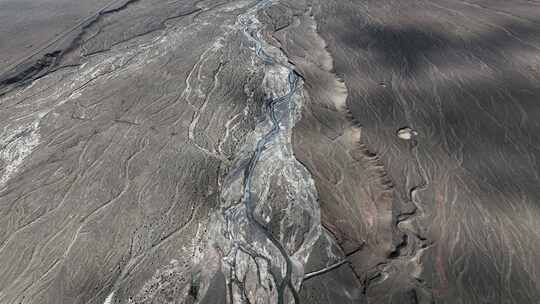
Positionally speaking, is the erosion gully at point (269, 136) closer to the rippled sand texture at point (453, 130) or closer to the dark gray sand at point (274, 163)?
the dark gray sand at point (274, 163)

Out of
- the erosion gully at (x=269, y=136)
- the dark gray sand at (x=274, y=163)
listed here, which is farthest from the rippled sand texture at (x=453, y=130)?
the erosion gully at (x=269, y=136)

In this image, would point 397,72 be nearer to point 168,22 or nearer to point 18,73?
point 168,22

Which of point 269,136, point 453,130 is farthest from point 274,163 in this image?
point 453,130

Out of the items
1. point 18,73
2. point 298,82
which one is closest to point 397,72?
point 298,82

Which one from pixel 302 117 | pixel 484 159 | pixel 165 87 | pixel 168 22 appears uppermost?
pixel 168 22

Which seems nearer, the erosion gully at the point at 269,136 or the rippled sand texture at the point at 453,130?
the erosion gully at the point at 269,136

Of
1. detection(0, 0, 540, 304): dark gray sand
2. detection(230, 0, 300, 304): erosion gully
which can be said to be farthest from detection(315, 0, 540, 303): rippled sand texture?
detection(230, 0, 300, 304): erosion gully

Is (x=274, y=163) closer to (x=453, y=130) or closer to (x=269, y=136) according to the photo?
(x=269, y=136)

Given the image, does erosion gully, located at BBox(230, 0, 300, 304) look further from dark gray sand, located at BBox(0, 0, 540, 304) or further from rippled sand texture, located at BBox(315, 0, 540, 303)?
rippled sand texture, located at BBox(315, 0, 540, 303)
